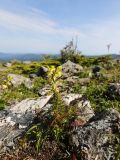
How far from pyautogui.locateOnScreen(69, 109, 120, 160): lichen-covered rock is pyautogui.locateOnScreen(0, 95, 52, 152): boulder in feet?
6.32

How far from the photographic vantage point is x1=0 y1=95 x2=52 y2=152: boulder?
9.27 m

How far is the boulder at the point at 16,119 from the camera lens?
9.27 meters

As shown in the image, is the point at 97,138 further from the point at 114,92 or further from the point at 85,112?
the point at 114,92

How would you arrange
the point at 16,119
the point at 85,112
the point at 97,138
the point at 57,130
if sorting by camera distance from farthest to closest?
the point at 16,119, the point at 85,112, the point at 57,130, the point at 97,138

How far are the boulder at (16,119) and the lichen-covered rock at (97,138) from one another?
6.32 feet

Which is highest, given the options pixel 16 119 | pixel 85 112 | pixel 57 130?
pixel 85 112

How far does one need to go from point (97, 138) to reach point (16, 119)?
10.7ft

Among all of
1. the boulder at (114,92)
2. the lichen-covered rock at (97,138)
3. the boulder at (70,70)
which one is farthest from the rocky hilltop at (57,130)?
the boulder at (70,70)

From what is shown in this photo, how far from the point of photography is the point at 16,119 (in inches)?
407

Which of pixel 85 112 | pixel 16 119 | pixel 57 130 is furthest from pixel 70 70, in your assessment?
pixel 57 130

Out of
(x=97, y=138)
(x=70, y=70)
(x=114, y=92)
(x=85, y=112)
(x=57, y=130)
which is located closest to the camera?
(x=97, y=138)

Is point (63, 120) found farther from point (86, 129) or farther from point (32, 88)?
point (32, 88)

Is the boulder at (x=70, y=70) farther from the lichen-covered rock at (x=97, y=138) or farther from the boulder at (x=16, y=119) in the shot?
the lichen-covered rock at (x=97, y=138)

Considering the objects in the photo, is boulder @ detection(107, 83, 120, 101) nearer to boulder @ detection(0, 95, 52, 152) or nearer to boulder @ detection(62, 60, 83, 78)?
boulder @ detection(0, 95, 52, 152)
